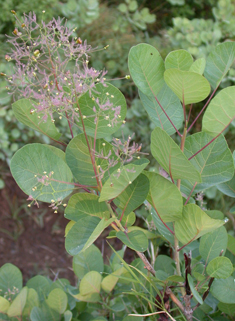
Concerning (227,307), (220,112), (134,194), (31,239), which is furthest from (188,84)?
(31,239)

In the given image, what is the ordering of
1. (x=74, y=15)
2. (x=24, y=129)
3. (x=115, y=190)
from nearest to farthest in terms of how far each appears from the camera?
(x=115, y=190) → (x=24, y=129) → (x=74, y=15)

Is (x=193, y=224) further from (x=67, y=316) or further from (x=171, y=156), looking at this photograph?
(x=67, y=316)

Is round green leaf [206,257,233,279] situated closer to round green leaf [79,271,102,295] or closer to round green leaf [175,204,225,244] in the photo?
round green leaf [175,204,225,244]

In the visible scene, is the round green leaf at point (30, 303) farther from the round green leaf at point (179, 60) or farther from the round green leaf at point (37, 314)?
the round green leaf at point (179, 60)

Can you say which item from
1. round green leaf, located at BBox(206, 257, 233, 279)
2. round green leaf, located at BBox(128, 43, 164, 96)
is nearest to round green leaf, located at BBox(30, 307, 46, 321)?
round green leaf, located at BBox(206, 257, 233, 279)

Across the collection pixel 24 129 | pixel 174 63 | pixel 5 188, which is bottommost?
pixel 5 188

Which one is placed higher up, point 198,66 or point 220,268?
point 198,66

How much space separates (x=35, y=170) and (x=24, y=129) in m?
1.79

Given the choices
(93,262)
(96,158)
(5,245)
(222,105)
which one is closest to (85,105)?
(96,158)

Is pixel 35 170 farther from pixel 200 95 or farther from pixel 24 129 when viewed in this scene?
pixel 24 129

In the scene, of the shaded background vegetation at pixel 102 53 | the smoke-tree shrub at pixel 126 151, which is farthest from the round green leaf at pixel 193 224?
the shaded background vegetation at pixel 102 53

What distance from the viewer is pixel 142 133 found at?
2.24 metres

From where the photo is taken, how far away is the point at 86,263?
67 cm

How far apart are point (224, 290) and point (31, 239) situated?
6.18 feet
